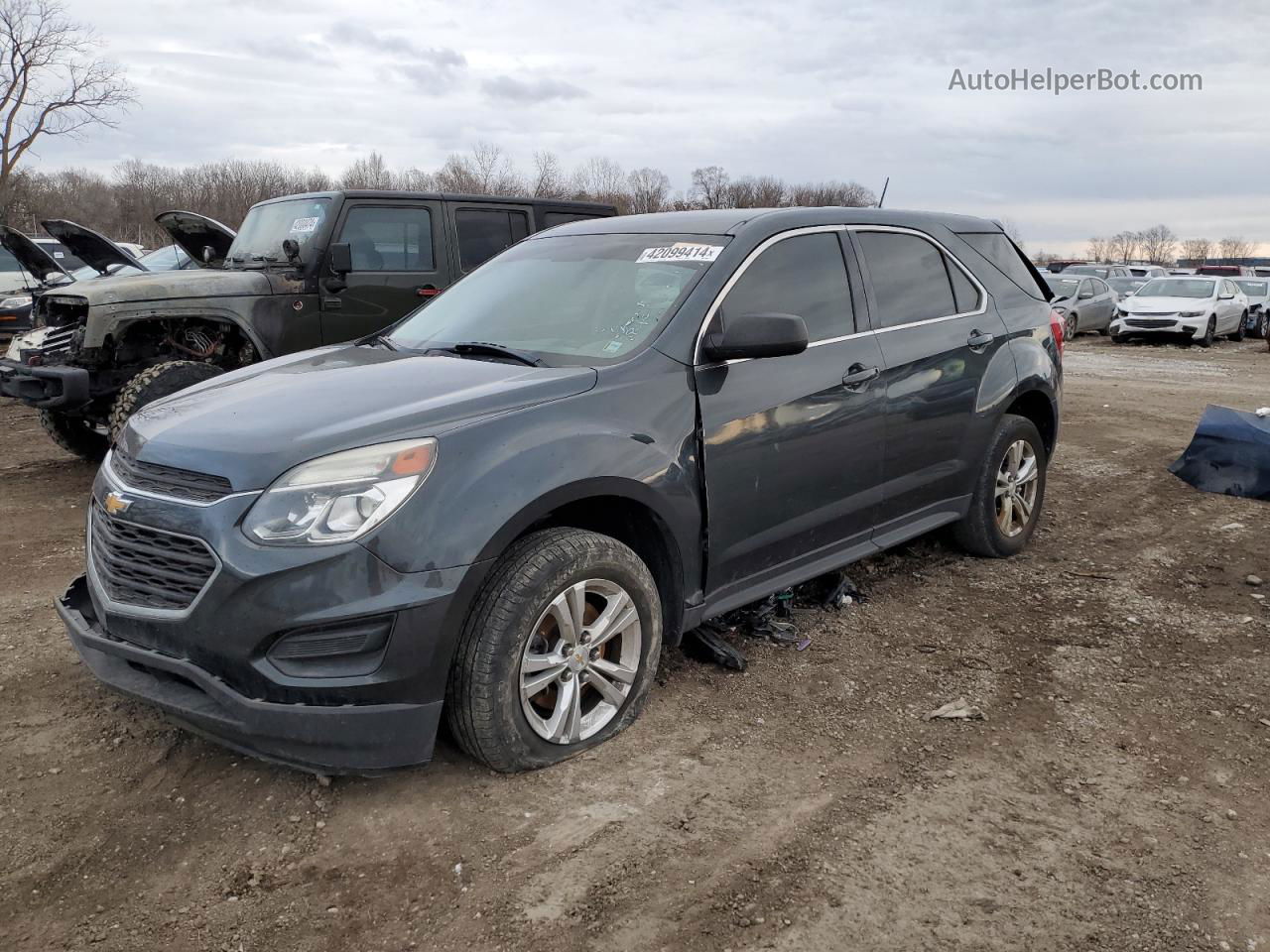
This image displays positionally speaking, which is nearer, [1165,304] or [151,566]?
[151,566]

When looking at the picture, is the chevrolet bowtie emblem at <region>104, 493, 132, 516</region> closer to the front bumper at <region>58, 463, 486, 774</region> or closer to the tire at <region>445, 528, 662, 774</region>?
the front bumper at <region>58, 463, 486, 774</region>

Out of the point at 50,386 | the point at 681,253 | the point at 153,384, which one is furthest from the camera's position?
the point at 50,386

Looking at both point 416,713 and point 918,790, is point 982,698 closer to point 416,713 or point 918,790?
point 918,790

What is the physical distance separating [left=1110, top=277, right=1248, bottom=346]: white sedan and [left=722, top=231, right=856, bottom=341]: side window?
20048mm

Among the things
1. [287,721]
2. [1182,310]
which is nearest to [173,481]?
[287,721]

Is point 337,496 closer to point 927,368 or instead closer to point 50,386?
point 927,368

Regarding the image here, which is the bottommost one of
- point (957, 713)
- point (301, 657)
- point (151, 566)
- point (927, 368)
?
point (957, 713)

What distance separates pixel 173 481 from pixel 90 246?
5.97 metres

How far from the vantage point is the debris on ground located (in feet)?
11.7

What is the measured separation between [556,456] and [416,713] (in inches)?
33.4

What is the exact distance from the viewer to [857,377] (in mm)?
4020

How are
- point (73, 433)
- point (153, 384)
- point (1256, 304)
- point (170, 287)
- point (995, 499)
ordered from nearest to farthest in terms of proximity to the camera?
point (995, 499) → point (153, 384) → point (170, 287) → point (73, 433) → point (1256, 304)

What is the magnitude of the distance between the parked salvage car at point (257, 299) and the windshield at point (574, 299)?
3009 mm

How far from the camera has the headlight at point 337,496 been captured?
268cm
